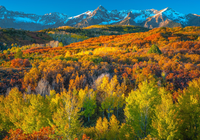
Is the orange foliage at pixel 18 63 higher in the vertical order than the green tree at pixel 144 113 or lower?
higher

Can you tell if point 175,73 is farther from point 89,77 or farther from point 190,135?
point 89,77

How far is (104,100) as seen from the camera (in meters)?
17.8

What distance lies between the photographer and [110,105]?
1748 centimetres

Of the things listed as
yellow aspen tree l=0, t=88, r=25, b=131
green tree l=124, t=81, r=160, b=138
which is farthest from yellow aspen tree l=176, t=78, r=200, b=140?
yellow aspen tree l=0, t=88, r=25, b=131

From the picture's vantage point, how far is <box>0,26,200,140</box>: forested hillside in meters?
8.91

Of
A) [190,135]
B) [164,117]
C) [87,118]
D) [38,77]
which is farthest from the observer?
[38,77]

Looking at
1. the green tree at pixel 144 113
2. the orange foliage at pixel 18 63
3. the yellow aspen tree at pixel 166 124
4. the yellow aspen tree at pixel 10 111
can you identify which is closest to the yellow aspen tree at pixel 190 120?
the yellow aspen tree at pixel 166 124

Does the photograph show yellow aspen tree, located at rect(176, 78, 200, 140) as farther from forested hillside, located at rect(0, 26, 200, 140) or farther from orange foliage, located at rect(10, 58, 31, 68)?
orange foliage, located at rect(10, 58, 31, 68)

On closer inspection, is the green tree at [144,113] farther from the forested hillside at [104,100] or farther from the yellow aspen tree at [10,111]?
the yellow aspen tree at [10,111]

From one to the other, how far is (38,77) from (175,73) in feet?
91.1

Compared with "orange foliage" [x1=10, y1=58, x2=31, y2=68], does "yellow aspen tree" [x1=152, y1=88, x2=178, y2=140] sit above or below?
below

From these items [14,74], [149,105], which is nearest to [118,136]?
[149,105]

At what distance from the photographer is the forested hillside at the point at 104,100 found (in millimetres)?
8914

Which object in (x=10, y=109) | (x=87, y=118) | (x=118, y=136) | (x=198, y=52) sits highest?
(x=198, y=52)
